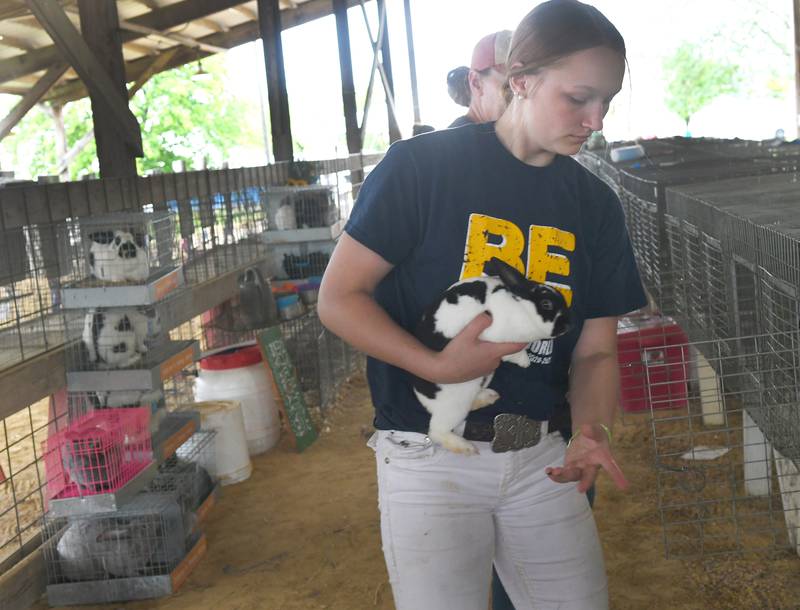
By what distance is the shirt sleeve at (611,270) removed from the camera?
1693 millimetres

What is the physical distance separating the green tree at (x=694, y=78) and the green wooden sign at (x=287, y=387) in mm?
29661

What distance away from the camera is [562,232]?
159 cm

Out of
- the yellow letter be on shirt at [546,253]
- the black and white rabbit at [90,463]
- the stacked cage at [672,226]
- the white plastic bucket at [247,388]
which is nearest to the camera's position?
the yellow letter be on shirt at [546,253]

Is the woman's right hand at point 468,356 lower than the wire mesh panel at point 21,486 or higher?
higher

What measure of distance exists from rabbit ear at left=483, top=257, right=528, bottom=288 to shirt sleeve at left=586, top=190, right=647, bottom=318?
0.24 meters

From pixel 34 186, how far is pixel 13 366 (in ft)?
2.36

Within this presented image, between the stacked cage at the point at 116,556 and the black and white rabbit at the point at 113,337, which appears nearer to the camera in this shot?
the stacked cage at the point at 116,556

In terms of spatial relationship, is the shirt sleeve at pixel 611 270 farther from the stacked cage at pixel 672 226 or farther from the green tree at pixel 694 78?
the green tree at pixel 694 78

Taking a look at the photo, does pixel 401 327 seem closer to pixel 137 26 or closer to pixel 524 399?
pixel 524 399

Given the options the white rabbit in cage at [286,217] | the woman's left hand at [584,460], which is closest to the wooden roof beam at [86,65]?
the white rabbit in cage at [286,217]

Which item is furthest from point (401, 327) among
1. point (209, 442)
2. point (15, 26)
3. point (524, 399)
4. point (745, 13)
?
point (745, 13)

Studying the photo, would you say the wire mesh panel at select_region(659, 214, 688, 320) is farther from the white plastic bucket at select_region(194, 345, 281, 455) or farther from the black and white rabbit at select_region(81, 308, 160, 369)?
the black and white rabbit at select_region(81, 308, 160, 369)

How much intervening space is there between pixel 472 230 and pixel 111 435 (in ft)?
8.46

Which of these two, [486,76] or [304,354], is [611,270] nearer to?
[486,76]
